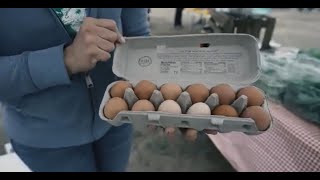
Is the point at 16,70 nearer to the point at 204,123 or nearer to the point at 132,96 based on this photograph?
the point at 132,96

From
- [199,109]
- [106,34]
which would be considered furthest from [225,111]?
[106,34]

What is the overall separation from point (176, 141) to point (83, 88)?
1.07 meters

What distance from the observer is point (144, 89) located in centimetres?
64

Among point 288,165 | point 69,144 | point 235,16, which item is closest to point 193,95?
point 69,144

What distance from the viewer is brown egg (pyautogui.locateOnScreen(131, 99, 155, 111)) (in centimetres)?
60

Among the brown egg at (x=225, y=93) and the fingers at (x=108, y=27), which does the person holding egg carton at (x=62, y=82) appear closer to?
the fingers at (x=108, y=27)

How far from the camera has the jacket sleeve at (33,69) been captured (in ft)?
1.89

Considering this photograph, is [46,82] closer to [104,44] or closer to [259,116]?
[104,44]

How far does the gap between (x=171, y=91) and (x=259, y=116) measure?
17 centimetres

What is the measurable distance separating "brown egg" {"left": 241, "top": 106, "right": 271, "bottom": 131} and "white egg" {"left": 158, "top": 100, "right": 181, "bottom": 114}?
12 cm

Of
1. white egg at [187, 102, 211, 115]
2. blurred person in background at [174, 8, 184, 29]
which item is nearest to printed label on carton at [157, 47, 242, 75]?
white egg at [187, 102, 211, 115]

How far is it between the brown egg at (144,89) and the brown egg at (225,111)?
13cm

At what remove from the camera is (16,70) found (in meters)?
0.58

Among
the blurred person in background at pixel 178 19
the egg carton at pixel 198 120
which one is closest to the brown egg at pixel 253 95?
the egg carton at pixel 198 120
